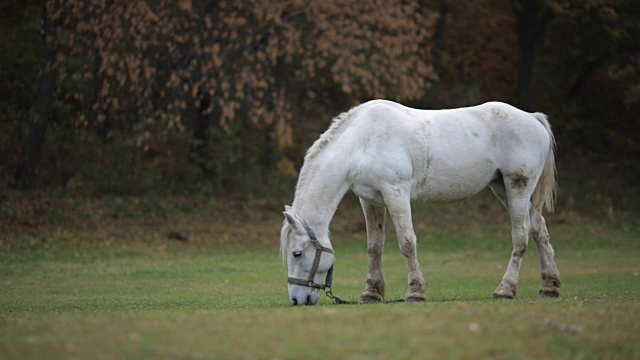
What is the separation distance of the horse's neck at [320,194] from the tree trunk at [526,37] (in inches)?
836

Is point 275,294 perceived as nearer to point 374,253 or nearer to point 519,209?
point 374,253

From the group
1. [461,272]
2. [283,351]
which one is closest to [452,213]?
[461,272]

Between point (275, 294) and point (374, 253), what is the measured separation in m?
3.23

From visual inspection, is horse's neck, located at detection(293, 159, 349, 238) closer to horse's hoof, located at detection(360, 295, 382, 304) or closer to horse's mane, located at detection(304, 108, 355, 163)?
horse's mane, located at detection(304, 108, 355, 163)

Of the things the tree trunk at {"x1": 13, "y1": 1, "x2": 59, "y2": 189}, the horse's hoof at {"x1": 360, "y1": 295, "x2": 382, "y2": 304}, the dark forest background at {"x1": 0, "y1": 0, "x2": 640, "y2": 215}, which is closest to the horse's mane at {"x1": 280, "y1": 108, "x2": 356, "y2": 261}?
the horse's hoof at {"x1": 360, "y1": 295, "x2": 382, "y2": 304}

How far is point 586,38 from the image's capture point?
32.9 metres

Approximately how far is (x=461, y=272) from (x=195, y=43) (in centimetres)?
967

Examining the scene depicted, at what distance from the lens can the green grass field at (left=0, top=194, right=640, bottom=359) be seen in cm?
682

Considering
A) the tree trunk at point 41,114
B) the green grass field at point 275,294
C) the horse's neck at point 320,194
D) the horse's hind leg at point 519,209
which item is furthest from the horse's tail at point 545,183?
the tree trunk at point 41,114

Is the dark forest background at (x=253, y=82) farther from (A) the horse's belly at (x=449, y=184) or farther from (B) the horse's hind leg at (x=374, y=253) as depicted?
(A) the horse's belly at (x=449, y=184)

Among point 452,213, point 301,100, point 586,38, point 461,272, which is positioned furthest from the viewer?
point 586,38

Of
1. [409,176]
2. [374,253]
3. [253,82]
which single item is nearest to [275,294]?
[374,253]

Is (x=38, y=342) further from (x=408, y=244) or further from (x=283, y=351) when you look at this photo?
(x=408, y=244)

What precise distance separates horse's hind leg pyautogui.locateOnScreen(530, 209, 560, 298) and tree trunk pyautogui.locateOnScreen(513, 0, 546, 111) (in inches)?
769
